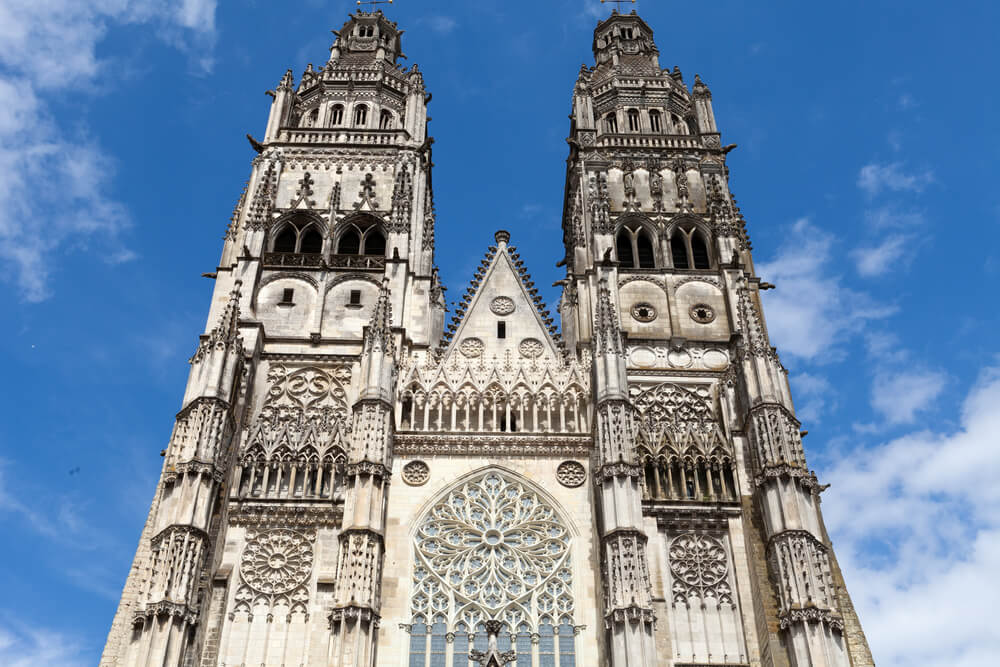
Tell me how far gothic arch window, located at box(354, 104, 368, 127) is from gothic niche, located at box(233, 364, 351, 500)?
12.7m

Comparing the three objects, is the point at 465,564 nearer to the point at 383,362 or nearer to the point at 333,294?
the point at 383,362

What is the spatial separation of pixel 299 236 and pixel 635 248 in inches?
422

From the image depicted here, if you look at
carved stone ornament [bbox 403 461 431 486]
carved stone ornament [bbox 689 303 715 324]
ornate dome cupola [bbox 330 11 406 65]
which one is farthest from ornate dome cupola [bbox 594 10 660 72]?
carved stone ornament [bbox 403 461 431 486]

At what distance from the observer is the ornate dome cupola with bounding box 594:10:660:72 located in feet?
142

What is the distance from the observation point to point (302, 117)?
38875 millimetres

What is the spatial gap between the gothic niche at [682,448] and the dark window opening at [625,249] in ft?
18.4

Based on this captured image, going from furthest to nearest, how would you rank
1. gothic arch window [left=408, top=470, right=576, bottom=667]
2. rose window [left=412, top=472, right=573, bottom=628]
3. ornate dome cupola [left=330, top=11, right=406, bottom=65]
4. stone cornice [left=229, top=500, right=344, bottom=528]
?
1. ornate dome cupola [left=330, top=11, right=406, bottom=65]
2. stone cornice [left=229, top=500, right=344, bottom=528]
3. rose window [left=412, top=472, right=573, bottom=628]
4. gothic arch window [left=408, top=470, right=576, bottom=667]

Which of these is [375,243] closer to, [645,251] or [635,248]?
[635,248]

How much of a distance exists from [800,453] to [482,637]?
8929 millimetres

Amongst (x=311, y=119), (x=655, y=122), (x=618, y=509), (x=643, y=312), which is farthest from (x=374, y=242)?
(x=618, y=509)

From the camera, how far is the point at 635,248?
33.0 m

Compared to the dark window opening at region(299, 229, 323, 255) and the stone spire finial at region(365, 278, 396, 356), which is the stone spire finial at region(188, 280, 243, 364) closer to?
the stone spire finial at region(365, 278, 396, 356)

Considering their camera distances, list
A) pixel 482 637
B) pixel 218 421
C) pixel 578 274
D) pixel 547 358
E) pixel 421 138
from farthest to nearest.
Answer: pixel 421 138
pixel 578 274
pixel 547 358
pixel 218 421
pixel 482 637

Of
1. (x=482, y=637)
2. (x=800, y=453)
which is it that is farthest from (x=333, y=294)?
(x=800, y=453)
